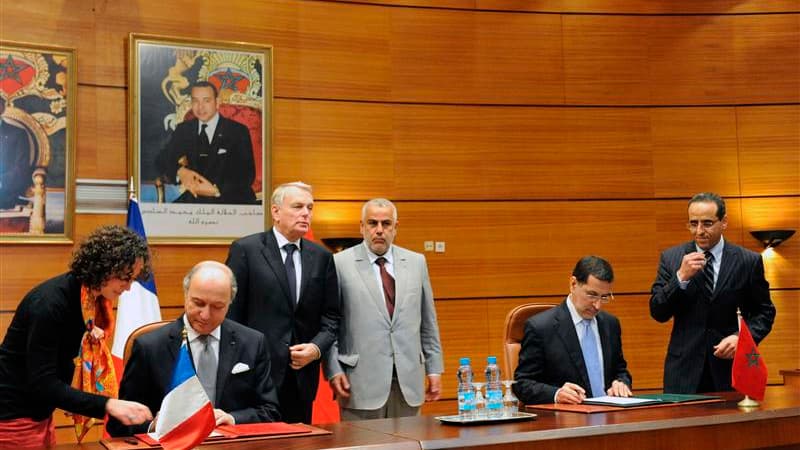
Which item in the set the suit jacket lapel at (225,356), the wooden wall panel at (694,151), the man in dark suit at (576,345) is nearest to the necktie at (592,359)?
the man in dark suit at (576,345)

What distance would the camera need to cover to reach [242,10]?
5629mm

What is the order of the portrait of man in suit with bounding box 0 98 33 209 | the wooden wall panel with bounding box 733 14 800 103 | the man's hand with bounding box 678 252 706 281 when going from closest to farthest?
1. the man's hand with bounding box 678 252 706 281
2. the portrait of man in suit with bounding box 0 98 33 209
3. the wooden wall panel with bounding box 733 14 800 103

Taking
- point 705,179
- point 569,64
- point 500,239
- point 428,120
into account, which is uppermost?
point 569,64

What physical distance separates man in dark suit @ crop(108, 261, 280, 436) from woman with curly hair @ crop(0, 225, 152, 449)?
0.61ft

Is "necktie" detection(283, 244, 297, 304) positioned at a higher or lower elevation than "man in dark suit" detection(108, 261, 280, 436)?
higher

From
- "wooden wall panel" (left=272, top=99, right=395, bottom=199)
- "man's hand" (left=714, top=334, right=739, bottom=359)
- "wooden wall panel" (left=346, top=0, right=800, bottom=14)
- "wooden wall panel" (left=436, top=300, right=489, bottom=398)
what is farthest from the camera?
"wooden wall panel" (left=346, top=0, right=800, bottom=14)

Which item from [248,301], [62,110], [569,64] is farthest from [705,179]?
[62,110]

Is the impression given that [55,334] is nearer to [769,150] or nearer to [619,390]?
[619,390]

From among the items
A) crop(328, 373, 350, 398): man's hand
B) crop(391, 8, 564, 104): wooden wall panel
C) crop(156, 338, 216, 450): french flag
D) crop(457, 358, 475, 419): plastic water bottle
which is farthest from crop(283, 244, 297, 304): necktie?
crop(391, 8, 564, 104): wooden wall panel

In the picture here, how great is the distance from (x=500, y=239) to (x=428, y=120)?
906 millimetres

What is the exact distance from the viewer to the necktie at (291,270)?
3.85 metres

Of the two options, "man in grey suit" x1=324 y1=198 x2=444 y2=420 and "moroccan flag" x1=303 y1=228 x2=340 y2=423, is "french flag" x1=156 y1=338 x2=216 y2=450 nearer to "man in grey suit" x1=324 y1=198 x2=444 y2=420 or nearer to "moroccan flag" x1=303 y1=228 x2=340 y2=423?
"man in grey suit" x1=324 y1=198 x2=444 y2=420

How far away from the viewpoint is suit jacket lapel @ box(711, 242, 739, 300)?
409cm

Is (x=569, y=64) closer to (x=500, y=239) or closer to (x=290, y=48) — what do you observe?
(x=500, y=239)
